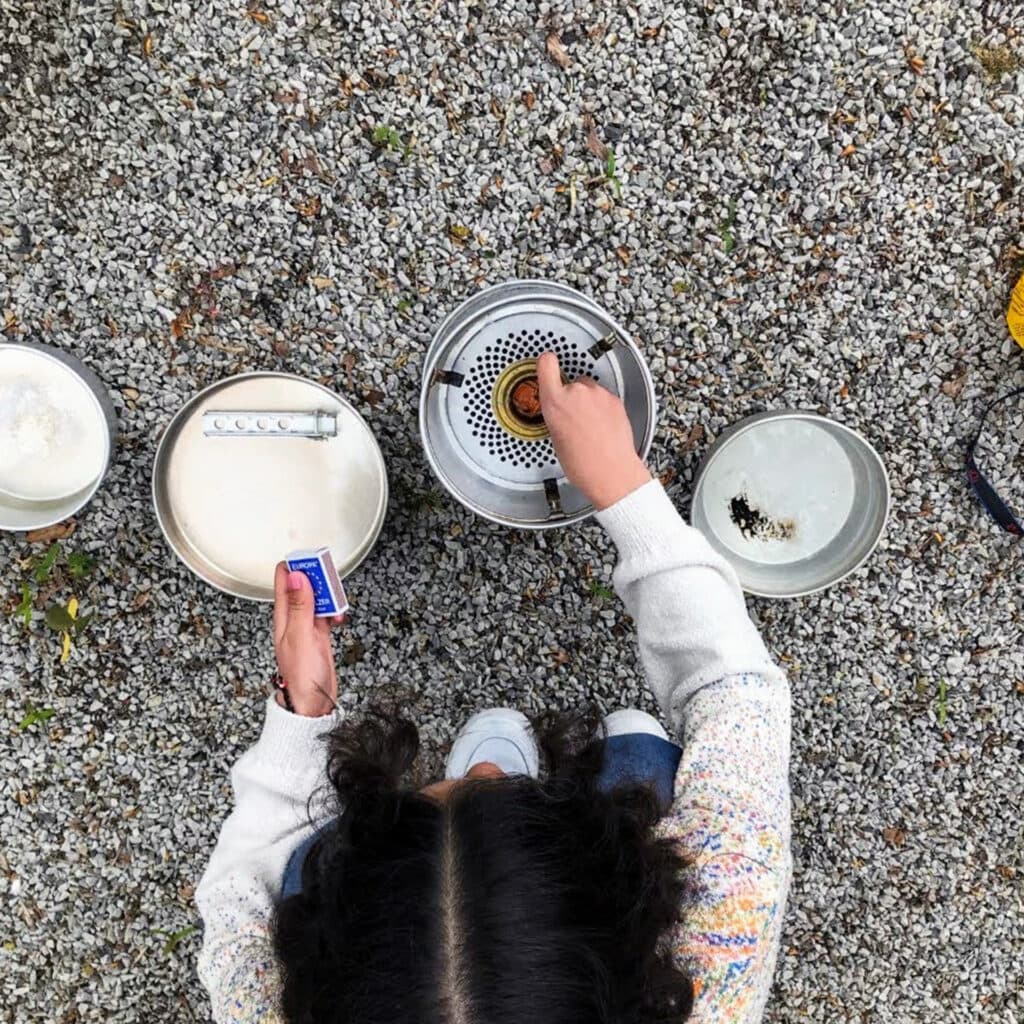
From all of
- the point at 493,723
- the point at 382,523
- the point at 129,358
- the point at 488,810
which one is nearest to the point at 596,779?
the point at 488,810

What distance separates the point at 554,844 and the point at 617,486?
411 millimetres

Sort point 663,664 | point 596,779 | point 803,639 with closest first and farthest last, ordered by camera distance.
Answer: point 596,779 → point 663,664 → point 803,639

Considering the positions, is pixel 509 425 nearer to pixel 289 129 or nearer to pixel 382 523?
pixel 382 523

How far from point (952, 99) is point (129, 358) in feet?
3.99

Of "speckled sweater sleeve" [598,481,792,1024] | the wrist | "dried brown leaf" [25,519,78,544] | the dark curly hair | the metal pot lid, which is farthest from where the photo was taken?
"dried brown leaf" [25,519,78,544]

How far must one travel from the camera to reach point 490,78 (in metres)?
1.23

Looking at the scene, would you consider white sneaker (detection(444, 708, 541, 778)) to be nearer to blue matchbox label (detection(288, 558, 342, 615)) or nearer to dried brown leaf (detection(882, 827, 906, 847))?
blue matchbox label (detection(288, 558, 342, 615))

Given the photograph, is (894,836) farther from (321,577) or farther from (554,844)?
(321,577)

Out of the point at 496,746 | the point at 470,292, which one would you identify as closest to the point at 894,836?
the point at 496,746

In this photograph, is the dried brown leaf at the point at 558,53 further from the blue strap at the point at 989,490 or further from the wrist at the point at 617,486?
the blue strap at the point at 989,490

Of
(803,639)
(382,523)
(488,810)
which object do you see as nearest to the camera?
(488,810)

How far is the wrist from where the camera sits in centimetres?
104

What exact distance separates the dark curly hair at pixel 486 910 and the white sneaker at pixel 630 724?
0.18 m

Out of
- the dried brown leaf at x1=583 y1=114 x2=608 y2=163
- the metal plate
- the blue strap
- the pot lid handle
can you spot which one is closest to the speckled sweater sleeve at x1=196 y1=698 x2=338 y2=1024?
the pot lid handle
